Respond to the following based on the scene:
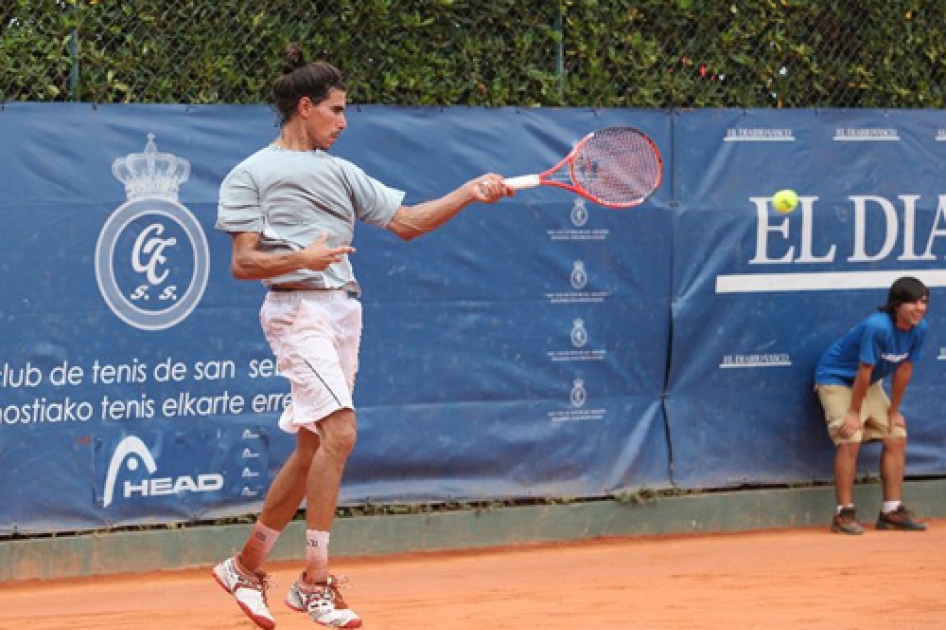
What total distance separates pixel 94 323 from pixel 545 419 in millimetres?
2463

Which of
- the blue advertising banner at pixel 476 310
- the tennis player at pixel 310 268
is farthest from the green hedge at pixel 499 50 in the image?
the tennis player at pixel 310 268

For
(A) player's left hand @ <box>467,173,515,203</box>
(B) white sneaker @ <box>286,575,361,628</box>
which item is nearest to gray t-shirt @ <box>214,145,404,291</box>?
(A) player's left hand @ <box>467,173,515,203</box>

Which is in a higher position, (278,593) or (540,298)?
(540,298)

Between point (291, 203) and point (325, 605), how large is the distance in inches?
55.7

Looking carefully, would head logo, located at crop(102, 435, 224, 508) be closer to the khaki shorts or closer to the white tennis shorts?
the white tennis shorts

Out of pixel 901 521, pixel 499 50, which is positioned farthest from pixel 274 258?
pixel 901 521

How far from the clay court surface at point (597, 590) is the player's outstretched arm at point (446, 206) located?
5.37 ft

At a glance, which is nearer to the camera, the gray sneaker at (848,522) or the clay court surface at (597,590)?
the clay court surface at (597,590)

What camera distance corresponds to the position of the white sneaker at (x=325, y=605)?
6.22m

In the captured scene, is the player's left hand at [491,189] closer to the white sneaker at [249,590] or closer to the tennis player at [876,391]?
the white sneaker at [249,590]

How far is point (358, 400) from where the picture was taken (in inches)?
351

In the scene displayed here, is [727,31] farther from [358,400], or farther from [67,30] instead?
[67,30]

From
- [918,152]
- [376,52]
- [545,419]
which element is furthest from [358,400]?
[918,152]

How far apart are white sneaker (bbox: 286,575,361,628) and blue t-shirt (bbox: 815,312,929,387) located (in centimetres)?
438
